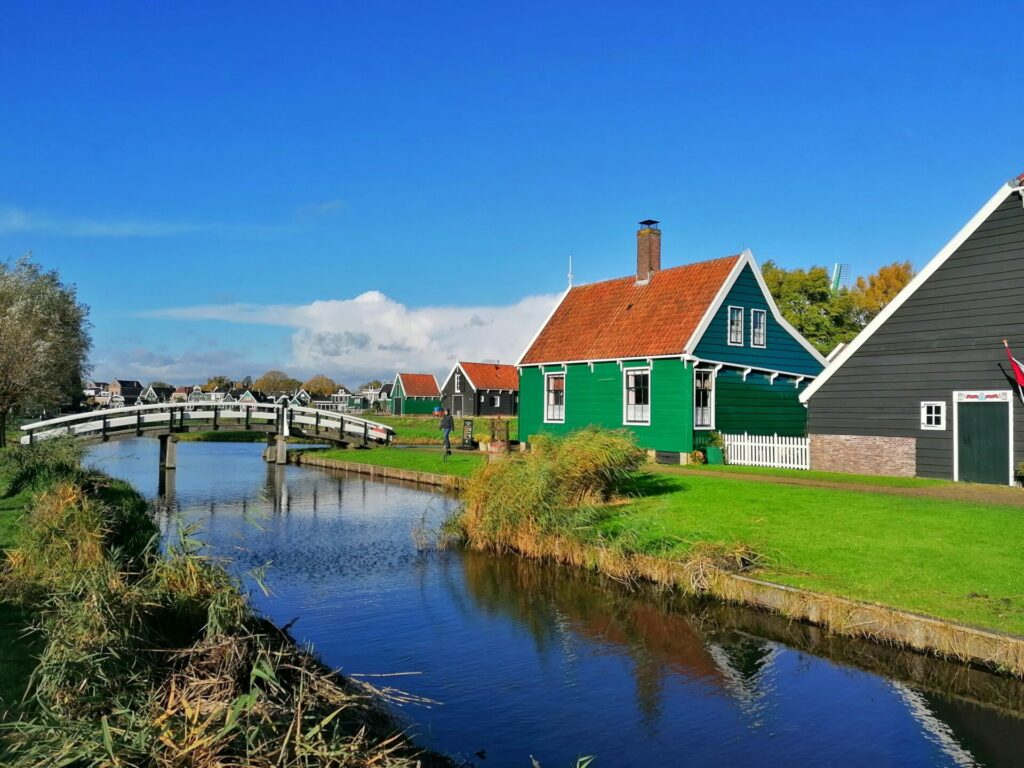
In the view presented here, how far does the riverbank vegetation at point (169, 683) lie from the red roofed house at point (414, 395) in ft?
231

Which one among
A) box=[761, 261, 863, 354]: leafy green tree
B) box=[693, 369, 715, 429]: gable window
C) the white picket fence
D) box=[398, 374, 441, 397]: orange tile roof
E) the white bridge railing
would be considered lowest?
the white picket fence

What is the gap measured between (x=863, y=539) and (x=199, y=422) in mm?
26900

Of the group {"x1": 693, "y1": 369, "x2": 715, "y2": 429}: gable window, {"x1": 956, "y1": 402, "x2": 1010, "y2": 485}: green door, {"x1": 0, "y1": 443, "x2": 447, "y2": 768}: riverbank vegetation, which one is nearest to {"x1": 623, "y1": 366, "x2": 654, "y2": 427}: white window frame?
{"x1": 693, "y1": 369, "x2": 715, "y2": 429}: gable window

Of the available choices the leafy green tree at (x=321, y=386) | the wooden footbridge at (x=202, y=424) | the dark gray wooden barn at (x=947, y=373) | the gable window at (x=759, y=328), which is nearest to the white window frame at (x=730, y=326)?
the gable window at (x=759, y=328)

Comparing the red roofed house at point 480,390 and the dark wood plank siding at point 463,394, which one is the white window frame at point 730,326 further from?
the dark wood plank siding at point 463,394

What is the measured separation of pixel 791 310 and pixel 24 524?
35684mm

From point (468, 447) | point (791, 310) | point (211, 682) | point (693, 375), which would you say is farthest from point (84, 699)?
point (791, 310)

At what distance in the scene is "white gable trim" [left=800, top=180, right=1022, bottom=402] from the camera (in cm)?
1704

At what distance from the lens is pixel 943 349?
715 inches

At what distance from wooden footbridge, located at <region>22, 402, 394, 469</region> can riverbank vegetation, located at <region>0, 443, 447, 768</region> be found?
66.5ft

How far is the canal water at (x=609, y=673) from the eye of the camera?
6660 mm

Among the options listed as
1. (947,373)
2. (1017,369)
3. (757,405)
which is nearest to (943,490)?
(1017,369)

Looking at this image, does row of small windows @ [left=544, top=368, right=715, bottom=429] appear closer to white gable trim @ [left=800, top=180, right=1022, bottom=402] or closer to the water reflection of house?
white gable trim @ [left=800, top=180, right=1022, bottom=402]

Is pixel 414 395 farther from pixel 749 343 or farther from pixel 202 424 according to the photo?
pixel 749 343
